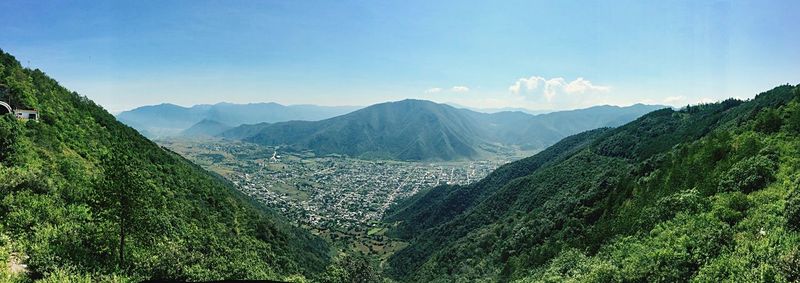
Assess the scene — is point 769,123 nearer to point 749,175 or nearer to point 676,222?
point 749,175

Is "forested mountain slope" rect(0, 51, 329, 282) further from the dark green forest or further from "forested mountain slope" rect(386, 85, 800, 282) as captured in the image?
"forested mountain slope" rect(386, 85, 800, 282)

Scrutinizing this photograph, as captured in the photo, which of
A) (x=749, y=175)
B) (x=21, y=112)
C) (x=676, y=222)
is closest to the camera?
(x=749, y=175)

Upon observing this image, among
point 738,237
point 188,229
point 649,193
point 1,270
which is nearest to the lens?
point 1,270

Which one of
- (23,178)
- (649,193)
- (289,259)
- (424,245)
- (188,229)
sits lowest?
(424,245)

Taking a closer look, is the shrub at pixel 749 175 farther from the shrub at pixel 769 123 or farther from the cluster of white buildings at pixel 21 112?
the cluster of white buildings at pixel 21 112

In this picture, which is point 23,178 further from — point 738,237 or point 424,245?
point 424,245

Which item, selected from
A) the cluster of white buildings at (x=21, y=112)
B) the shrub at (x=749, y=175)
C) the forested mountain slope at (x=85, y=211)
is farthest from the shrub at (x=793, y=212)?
the cluster of white buildings at (x=21, y=112)

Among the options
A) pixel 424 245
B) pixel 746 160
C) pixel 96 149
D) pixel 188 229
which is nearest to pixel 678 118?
pixel 424 245

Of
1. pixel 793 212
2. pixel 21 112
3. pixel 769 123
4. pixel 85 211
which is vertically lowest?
pixel 85 211

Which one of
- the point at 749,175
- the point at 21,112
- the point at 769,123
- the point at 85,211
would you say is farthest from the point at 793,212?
the point at 21,112
